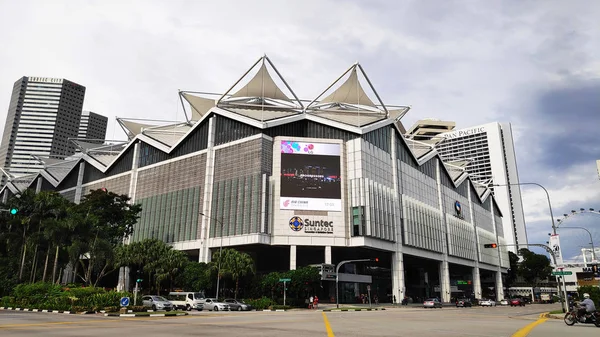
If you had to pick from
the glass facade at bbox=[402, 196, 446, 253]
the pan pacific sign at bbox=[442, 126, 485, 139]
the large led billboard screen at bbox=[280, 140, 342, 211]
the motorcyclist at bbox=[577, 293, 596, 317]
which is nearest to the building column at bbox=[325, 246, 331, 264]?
the large led billboard screen at bbox=[280, 140, 342, 211]

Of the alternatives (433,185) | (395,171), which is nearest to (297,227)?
(395,171)

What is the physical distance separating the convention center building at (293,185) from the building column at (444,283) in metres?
0.37

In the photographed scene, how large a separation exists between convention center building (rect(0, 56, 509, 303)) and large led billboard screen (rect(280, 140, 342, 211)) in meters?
0.16

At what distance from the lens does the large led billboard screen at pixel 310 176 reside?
62.6 meters

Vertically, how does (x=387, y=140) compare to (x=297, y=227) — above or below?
above

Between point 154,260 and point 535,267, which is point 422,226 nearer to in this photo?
point 154,260

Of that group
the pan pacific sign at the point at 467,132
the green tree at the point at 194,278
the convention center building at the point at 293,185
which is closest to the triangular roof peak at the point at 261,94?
the convention center building at the point at 293,185

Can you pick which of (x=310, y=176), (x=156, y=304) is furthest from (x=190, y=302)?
(x=310, y=176)

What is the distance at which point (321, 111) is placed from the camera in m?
74.2

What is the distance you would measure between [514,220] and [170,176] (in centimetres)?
14321

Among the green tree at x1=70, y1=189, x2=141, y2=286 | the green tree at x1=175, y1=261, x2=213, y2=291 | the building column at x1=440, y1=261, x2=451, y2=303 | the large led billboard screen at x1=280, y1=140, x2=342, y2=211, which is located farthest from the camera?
the building column at x1=440, y1=261, x2=451, y2=303

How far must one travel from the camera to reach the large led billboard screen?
6256cm

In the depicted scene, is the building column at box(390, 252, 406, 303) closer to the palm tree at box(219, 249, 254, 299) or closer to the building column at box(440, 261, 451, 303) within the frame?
the building column at box(440, 261, 451, 303)

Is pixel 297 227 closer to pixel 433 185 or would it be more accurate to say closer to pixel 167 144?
pixel 167 144
